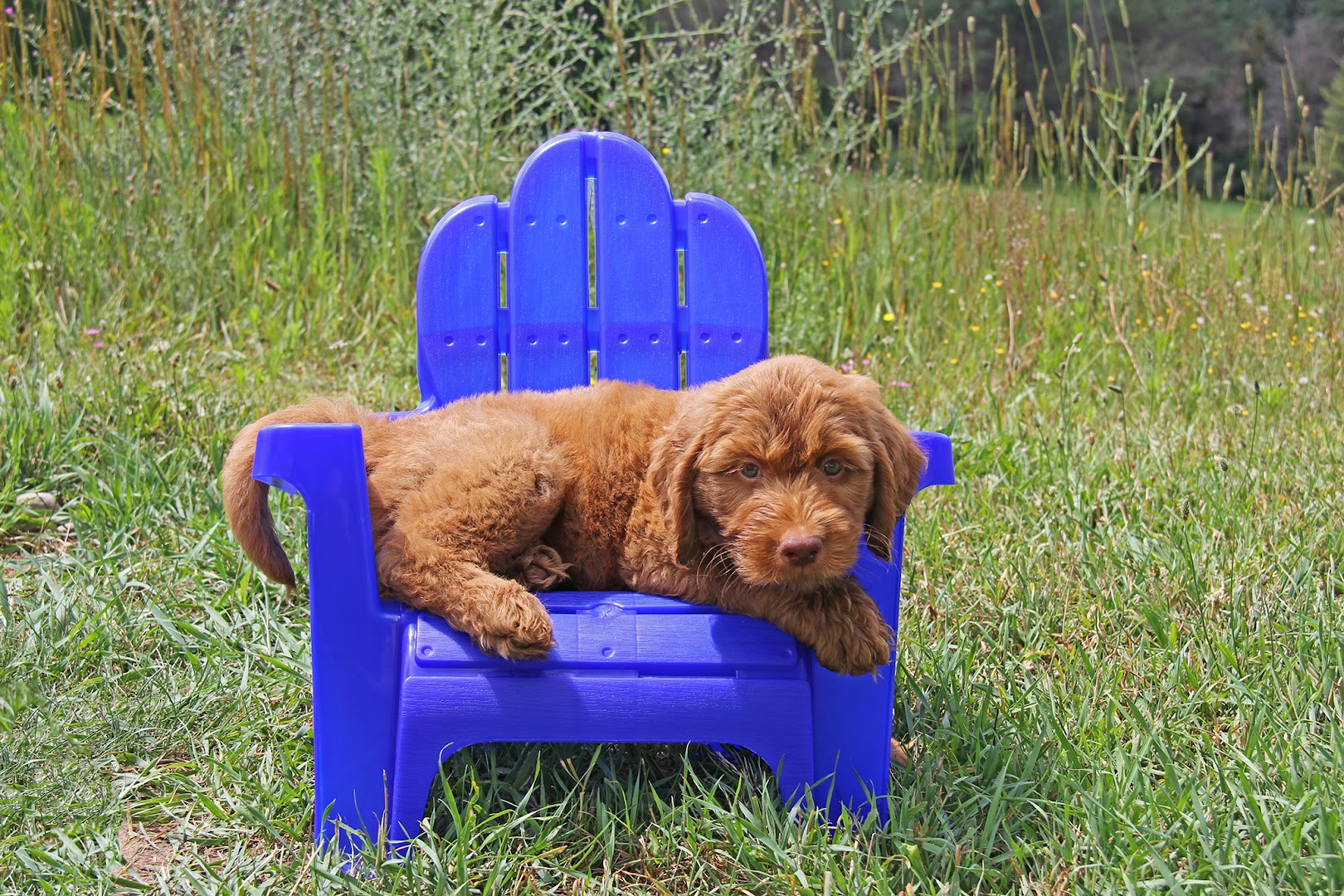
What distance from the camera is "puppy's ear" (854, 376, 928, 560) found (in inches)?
91.7

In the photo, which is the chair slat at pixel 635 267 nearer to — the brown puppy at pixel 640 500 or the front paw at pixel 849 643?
the brown puppy at pixel 640 500

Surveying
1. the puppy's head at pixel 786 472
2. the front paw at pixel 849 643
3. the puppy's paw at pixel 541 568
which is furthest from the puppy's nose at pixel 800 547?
the puppy's paw at pixel 541 568

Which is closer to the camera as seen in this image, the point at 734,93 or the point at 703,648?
the point at 703,648

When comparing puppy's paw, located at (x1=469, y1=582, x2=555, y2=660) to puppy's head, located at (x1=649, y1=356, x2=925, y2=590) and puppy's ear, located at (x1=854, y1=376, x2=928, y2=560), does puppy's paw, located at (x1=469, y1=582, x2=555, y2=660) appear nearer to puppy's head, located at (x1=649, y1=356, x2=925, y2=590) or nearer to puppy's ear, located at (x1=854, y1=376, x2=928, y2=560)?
puppy's head, located at (x1=649, y1=356, x2=925, y2=590)

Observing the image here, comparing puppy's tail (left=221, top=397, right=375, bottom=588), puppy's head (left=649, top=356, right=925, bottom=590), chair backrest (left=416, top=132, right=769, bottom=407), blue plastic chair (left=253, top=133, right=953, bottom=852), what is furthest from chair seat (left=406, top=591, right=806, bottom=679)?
chair backrest (left=416, top=132, right=769, bottom=407)

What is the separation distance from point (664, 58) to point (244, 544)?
365cm

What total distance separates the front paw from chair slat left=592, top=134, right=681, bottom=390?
1255 millimetres

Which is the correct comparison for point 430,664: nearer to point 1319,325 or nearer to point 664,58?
point 664,58

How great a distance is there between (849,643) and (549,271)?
1.65 metres

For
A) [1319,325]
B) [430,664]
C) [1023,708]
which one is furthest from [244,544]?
[1319,325]

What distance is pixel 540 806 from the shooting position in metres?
2.40

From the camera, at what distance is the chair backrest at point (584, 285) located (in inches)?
133

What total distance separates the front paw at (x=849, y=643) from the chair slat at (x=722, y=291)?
1196mm

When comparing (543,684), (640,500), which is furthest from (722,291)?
(543,684)
